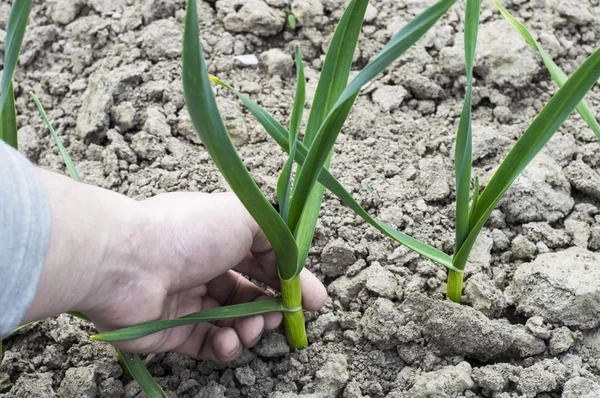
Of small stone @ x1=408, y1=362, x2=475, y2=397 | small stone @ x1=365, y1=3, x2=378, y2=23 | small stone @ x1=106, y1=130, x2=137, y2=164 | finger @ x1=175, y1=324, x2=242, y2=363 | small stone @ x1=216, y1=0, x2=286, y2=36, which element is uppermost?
small stone @ x1=365, y1=3, x2=378, y2=23

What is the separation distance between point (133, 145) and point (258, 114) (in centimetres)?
59

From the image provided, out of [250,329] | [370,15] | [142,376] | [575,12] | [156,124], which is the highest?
[575,12]

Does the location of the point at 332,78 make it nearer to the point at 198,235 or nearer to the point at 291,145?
the point at 291,145

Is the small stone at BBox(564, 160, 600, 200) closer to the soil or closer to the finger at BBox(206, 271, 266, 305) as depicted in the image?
the soil

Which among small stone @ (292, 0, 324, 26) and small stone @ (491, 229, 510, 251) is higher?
small stone @ (292, 0, 324, 26)

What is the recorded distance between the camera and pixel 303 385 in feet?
4.04

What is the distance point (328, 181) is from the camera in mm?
1058

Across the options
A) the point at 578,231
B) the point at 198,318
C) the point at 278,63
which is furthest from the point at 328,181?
the point at 278,63

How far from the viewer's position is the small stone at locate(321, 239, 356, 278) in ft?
4.47

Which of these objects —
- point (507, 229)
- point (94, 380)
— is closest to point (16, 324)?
point (94, 380)

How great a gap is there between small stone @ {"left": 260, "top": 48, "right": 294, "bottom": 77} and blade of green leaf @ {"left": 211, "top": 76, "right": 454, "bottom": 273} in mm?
580

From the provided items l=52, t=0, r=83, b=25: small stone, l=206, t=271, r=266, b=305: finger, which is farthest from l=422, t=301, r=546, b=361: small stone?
l=52, t=0, r=83, b=25: small stone

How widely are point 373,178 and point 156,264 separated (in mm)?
564

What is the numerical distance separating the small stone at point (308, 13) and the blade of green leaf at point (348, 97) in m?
0.83
